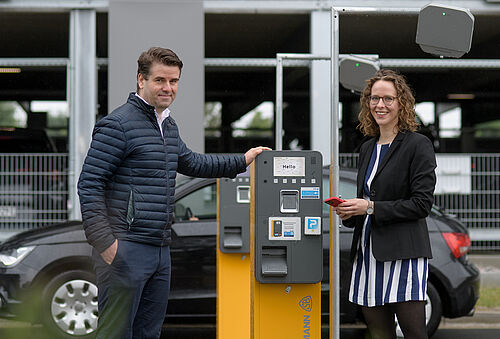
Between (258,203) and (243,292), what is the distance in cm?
145

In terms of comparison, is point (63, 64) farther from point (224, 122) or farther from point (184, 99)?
point (224, 122)

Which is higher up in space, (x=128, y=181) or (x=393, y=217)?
(x=128, y=181)

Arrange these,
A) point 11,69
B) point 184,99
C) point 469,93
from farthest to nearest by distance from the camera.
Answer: point 469,93
point 11,69
point 184,99

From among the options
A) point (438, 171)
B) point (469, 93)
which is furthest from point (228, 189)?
point (469, 93)

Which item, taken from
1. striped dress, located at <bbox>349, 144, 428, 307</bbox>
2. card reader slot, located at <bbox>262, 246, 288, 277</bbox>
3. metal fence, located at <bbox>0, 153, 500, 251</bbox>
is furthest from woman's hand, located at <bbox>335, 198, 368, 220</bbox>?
metal fence, located at <bbox>0, 153, 500, 251</bbox>

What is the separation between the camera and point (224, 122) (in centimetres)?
2083

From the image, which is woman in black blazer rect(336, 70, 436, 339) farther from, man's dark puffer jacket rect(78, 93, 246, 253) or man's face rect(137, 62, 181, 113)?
man's face rect(137, 62, 181, 113)

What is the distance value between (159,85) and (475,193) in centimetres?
748

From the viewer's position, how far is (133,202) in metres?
3.35

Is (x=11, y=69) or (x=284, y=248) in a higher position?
(x=11, y=69)

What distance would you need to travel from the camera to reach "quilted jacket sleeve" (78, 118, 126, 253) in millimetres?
3268

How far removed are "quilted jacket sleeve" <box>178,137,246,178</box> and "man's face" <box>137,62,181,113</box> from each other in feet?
1.45

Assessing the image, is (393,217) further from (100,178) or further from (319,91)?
(319,91)

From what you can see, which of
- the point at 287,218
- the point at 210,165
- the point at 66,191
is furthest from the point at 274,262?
the point at 66,191
